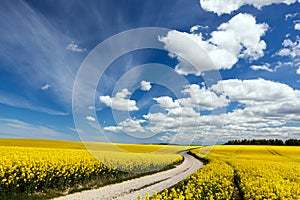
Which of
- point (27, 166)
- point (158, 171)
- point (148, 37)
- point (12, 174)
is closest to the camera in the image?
point (12, 174)

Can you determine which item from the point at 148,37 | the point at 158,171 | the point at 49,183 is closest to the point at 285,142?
the point at 158,171

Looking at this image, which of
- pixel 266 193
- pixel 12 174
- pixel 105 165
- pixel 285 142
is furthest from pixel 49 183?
pixel 285 142

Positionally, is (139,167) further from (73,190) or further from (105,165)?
(73,190)

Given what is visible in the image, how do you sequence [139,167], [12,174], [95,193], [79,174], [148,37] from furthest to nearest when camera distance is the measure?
[139,167] → [148,37] → [79,174] → [95,193] → [12,174]

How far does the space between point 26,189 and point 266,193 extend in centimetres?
1247

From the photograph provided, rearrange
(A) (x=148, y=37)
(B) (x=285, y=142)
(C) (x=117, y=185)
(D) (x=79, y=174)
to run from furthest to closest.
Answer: (B) (x=285, y=142), (A) (x=148, y=37), (C) (x=117, y=185), (D) (x=79, y=174)

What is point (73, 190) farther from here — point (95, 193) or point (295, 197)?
point (295, 197)

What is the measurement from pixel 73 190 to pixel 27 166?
11.0ft

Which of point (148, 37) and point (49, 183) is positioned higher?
point (148, 37)

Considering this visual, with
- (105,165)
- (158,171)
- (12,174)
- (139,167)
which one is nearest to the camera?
(12,174)

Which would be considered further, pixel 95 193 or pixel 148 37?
pixel 148 37

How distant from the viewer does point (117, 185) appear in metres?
21.5

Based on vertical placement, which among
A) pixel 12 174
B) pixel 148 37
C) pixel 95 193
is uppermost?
pixel 148 37

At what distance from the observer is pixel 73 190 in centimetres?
1788
